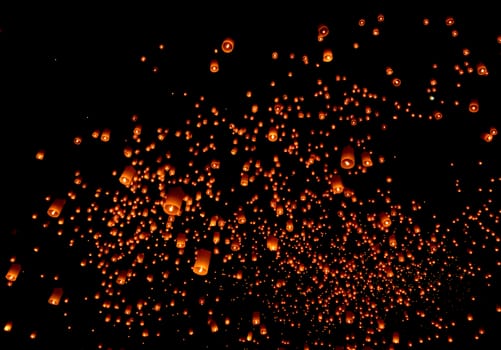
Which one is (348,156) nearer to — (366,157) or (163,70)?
(366,157)

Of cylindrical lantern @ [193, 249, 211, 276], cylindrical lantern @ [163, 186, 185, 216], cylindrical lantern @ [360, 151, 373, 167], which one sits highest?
cylindrical lantern @ [360, 151, 373, 167]

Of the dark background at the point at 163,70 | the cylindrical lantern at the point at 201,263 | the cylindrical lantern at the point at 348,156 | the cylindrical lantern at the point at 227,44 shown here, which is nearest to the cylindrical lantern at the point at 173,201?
the cylindrical lantern at the point at 201,263

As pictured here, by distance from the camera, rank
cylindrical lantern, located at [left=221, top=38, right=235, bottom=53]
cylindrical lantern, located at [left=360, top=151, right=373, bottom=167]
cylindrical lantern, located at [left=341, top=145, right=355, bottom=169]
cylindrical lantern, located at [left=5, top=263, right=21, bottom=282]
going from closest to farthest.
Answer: cylindrical lantern, located at [left=341, top=145, right=355, bottom=169] < cylindrical lantern, located at [left=221, top=38, right=235, bottom=53] < cylindrical lantern, located at [left=360, top=151, right=373, bottom=167] < cylindrical lantern, located at [left=5, top=263, right=21, bottom=282]

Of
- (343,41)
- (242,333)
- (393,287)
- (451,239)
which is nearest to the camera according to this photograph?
(343,41)

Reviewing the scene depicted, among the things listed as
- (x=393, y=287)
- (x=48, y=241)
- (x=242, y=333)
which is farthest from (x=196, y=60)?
(x=242, y=333)

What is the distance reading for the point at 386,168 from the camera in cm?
550

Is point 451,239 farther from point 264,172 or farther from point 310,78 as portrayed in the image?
point 310,78

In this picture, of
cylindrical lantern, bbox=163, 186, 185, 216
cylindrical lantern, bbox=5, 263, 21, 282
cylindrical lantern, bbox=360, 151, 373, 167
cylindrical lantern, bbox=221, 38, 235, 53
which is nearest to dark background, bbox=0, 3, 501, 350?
cylindrical lantern, bbox=5, 263, 21, 282

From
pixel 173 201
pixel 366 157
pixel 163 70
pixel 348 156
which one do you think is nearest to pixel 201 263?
pixel 173 201

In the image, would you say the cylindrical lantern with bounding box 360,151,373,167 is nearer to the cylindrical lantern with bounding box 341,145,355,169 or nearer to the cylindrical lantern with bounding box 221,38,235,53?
the cylindrical lantern with bounding box 341,145,355,169

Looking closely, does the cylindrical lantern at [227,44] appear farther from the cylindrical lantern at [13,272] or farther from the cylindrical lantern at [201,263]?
the cylindrical lantern at [13,272]

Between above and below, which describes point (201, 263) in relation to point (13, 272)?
above

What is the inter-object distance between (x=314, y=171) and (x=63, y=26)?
3387 mm

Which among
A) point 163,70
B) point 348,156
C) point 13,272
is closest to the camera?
point 348,156
